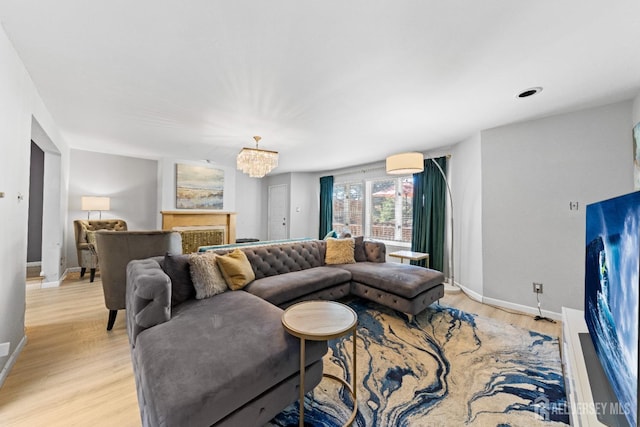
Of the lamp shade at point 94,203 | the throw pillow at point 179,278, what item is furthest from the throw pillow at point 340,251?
the lamp shade at point 94,203

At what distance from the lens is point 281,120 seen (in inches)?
118

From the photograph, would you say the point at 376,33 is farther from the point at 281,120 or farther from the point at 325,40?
the point at 281,120

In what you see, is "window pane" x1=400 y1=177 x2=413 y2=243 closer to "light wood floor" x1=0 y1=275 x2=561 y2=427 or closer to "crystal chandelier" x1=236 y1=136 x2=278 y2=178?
"light wood floor" x1=0 y1=275 x2=561 y2=427

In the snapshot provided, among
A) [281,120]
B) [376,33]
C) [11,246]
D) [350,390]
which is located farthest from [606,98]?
[11,246]

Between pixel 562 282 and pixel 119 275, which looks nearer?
pixel 119 275

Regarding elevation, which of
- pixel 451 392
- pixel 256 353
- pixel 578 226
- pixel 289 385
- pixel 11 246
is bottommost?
pixel 451 392

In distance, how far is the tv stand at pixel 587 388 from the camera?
0.93 metres

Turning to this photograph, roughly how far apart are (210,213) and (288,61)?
4669 mm

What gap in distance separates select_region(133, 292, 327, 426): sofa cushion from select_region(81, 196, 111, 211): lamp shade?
4.07 meters

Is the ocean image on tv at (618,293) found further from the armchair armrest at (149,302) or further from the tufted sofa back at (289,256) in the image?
the tufted sofa back at (289,256)

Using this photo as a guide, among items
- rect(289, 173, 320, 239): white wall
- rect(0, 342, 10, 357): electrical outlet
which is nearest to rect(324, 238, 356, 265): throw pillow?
rect(0, 342, 10, 357): electrical outlet

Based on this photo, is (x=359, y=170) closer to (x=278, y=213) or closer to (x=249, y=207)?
(x=278, y=213)

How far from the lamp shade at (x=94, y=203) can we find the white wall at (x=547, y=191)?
6437 mm

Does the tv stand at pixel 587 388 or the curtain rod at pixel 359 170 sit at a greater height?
the curtain rod at pixel 359 170
